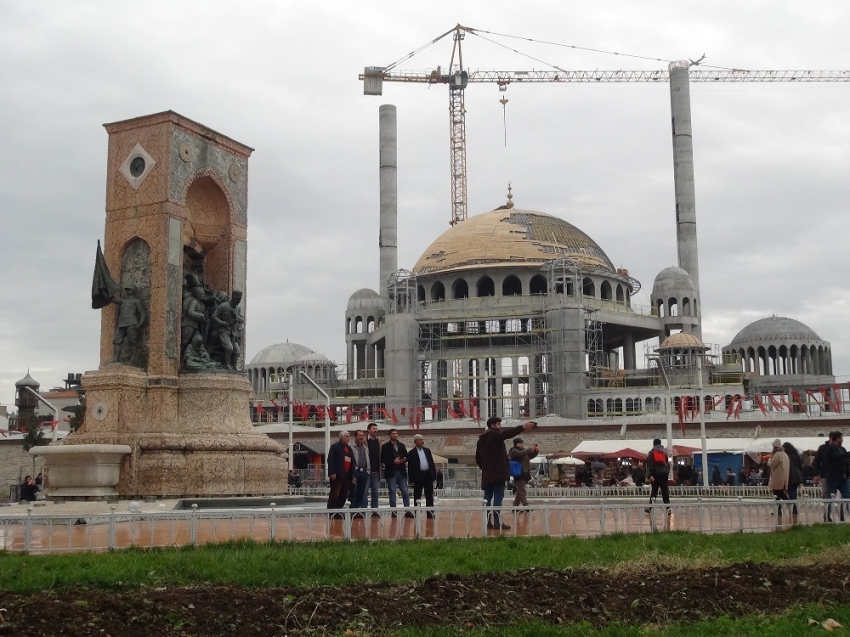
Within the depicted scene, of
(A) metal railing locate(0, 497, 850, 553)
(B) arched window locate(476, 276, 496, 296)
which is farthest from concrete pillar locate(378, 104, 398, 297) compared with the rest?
(A) metal railing locate(0, 497, 850, 553)

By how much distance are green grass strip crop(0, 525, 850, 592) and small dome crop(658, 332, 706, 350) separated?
183 ft

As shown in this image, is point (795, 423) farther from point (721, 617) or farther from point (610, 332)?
point (721, 617)

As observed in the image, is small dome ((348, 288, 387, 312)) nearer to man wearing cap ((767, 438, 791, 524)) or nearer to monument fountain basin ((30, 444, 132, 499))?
monument fountain basin ((30, 444, 132, 499))

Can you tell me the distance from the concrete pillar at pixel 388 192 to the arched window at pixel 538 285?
1328 cm

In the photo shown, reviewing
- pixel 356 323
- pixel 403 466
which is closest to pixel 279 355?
pixel 356 323

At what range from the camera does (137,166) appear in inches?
800

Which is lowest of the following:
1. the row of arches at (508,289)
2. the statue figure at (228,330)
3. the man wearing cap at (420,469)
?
the man wearing cap at (420,469)

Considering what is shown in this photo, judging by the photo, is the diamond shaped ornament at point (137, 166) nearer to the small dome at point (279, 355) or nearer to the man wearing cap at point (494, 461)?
the man wearing cap at point (494, 461)

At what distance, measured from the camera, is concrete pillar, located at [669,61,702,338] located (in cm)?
7794

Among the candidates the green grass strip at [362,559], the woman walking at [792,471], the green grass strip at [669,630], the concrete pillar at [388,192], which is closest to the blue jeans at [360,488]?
the green grass strip at [362,559]

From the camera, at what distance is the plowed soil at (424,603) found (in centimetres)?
627

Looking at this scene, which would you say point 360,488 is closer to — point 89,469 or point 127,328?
point 89,469

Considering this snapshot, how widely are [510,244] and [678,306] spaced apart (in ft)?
42.9

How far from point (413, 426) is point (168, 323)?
1476 inches
